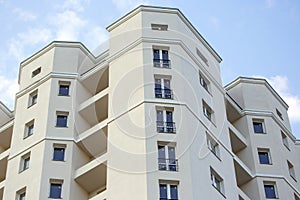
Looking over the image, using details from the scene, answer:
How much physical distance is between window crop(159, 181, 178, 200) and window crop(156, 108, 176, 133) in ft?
13.3

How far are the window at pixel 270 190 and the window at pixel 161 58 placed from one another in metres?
12.2

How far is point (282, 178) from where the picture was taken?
1946 inches

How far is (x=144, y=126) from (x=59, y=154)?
7.51 meters

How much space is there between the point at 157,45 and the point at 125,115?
23.0ft

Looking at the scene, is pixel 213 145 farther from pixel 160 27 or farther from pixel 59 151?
pixel 59 151

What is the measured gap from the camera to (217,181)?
4338 centimetres

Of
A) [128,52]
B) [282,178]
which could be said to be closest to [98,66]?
[128,52]

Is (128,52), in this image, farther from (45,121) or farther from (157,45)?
(45,121)

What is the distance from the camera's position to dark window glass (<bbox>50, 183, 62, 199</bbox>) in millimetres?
43094

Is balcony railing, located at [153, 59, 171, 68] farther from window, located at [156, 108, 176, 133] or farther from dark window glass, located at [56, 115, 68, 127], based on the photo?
dark window glass, located at [56, 115, 68, 127]

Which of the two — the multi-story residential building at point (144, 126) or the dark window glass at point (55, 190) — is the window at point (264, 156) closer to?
the multi-story residential building at point (144, 126)

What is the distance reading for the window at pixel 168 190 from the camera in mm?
38750

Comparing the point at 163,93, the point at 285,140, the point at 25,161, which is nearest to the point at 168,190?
the point at 163,93

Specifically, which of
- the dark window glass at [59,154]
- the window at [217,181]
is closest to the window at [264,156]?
the window at [217,181]
